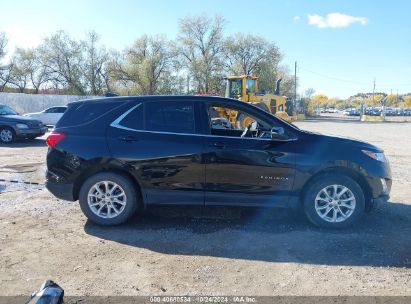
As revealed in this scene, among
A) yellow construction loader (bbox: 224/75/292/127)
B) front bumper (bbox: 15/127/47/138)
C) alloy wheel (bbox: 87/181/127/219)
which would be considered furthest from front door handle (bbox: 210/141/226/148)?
yellow construction loader (bbox: 224/75/292/127)

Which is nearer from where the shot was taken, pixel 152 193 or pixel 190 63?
pixel 152 193

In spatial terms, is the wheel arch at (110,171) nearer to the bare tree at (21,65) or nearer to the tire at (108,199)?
the tire at (108,199)

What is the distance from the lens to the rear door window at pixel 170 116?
5289mm

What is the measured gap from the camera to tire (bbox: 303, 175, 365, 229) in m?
5.20

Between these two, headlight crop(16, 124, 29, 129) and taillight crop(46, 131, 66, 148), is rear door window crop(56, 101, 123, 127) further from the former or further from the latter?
headlight crop(16, 124, 29, 129)

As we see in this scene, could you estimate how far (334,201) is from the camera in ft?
17.1

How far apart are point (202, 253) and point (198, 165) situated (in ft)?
3.96

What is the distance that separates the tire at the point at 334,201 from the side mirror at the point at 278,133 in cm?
77

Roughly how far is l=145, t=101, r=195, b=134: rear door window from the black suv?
0.01 meters

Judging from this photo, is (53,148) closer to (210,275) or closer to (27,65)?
(210,275)

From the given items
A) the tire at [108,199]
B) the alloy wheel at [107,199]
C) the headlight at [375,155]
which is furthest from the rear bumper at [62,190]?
the headlight at [375,155]

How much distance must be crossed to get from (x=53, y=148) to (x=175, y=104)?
1.79 meters

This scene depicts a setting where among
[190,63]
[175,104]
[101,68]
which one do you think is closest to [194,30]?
[190,63]

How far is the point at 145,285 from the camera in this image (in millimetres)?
3691
